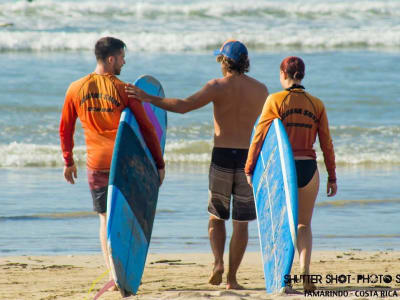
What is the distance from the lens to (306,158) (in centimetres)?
463

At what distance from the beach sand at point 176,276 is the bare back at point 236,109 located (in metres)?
0.97

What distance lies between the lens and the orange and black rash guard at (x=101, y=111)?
4.61 meters

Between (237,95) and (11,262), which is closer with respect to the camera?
(237,95)

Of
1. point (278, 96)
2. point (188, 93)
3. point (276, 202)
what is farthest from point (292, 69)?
point (188, 93)

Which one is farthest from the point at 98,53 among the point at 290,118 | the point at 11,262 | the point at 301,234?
the point at 11,262

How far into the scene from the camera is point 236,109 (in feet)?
16.1

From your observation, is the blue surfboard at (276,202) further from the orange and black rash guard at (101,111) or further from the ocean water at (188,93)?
the ocean water at (188,93)

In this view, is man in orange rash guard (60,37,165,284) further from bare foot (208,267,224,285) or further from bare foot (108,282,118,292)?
bare foot (208,267,224,285)

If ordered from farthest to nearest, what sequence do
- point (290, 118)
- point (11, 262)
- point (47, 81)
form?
point (47, 81), point (11, 262), point (290, 118)

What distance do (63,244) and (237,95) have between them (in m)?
2.44

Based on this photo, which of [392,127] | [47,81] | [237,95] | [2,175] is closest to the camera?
[237,95]

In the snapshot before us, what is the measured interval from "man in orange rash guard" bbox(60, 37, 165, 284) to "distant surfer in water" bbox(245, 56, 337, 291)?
73 centimetres

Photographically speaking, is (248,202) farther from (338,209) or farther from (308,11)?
(308,11)

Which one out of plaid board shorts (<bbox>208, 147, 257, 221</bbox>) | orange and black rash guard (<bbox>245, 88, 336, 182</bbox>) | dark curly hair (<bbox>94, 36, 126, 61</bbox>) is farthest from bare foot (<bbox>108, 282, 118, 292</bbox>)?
dark curly hair (<bbox>94, 36, 126, 61</bbox>)
